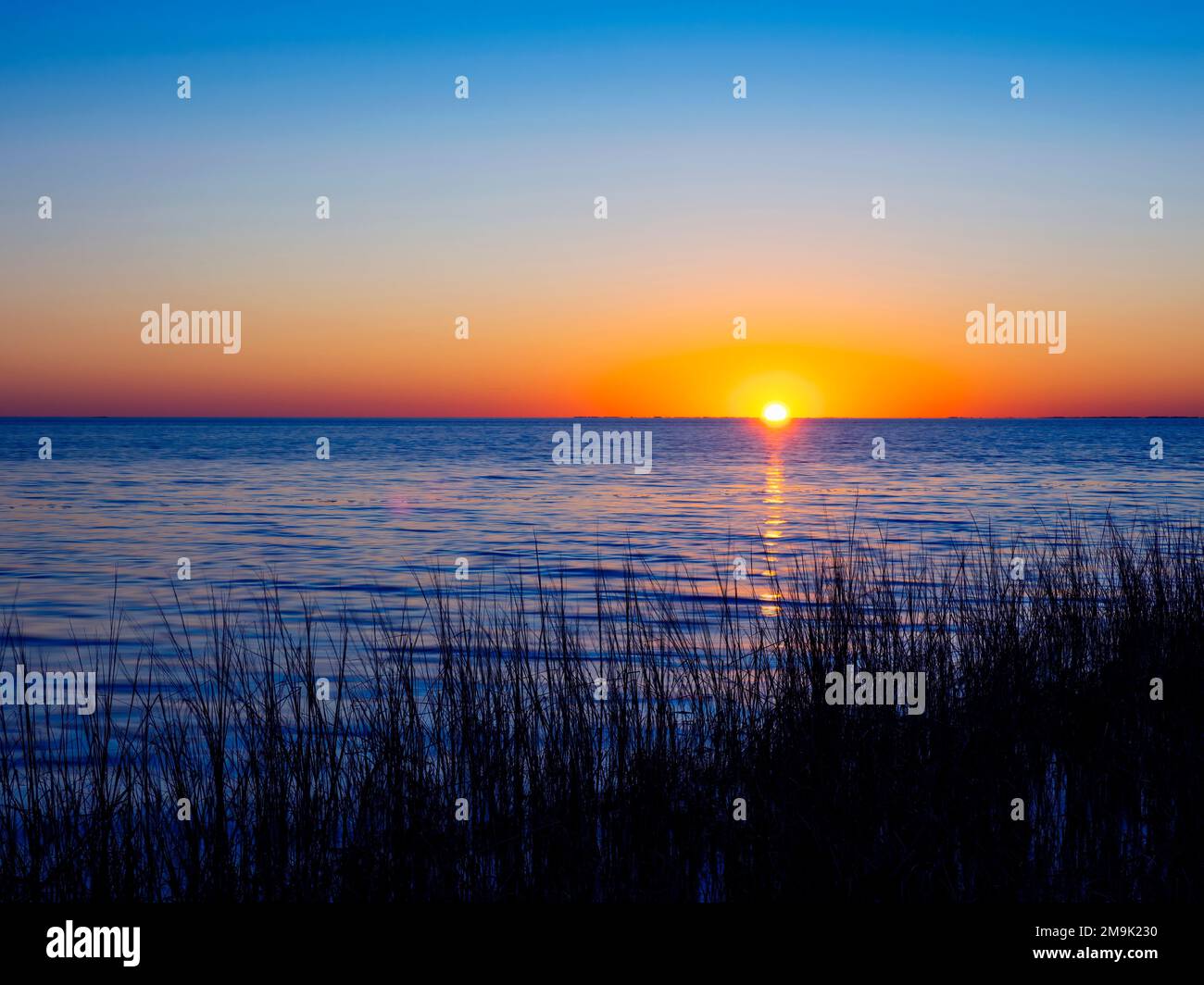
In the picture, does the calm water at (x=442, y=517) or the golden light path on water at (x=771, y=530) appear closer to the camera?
the golden light path on water at (x=771, y=530)

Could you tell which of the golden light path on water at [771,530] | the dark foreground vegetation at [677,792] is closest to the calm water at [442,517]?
the golden light path on water at [771,530]

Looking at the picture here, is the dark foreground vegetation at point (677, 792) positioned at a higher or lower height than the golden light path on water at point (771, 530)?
lower

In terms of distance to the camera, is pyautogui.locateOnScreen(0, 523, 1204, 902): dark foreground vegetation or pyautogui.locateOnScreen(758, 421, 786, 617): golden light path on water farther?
pyautogui.locateOnScreen(758, 421, 786, 617): golden light path on water

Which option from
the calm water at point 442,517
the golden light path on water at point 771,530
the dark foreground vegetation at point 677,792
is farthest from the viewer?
the calm water at point 442,517

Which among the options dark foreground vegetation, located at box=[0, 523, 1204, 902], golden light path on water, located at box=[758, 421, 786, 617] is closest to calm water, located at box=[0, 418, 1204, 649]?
golden light path on water, located at box=[758, 421, 786, 617]

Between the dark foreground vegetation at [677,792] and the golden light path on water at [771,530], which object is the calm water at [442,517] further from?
the dark foreground vegetation at [677,792]

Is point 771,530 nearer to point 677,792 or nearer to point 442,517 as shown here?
point 442,517

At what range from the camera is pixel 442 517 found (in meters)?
22.1

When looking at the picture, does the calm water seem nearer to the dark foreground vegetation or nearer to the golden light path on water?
the golden light path on water

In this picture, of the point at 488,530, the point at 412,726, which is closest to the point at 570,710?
the point at 412,726

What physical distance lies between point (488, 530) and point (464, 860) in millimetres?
15143

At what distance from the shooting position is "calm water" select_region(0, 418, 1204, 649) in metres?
13.2

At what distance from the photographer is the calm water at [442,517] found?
1323 cm

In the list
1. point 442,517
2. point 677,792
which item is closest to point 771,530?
point 442,517
